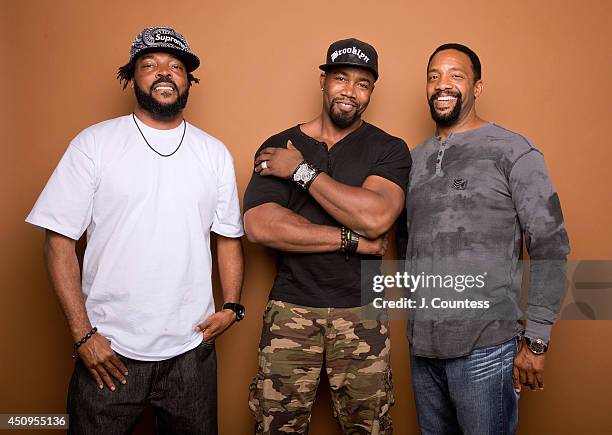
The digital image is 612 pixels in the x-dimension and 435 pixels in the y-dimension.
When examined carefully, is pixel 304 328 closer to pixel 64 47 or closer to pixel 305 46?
pixel 305 46

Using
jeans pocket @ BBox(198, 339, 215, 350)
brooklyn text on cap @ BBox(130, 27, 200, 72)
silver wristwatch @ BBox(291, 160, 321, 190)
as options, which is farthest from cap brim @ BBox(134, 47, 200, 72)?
jeans pocket @ BBox(198, 339, 215, 350)

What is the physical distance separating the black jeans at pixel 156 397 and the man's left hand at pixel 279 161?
2.59ft

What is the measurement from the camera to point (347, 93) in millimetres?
2432

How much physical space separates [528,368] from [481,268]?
1.30 feet

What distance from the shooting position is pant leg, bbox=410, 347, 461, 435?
229cm

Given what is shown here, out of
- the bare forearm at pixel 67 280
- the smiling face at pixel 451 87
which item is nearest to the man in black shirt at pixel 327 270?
the smiling face at pixel 451 87

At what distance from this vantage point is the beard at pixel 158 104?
236cm

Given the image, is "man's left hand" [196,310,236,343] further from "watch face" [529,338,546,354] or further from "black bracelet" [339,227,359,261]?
"watch face" [529,338,546,354]

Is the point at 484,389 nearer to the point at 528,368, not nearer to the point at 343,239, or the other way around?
the point at 528,368

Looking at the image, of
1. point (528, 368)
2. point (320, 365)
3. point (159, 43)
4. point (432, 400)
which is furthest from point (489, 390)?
point (159, 43)

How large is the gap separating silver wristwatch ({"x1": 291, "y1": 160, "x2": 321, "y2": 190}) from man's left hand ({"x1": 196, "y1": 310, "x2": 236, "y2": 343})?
67 cm

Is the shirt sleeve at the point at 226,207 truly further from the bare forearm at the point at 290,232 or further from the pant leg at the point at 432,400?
the pant leg at the point at 432,400

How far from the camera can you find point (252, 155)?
118 inches

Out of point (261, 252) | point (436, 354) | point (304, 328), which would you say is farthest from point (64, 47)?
point (436, 354)
